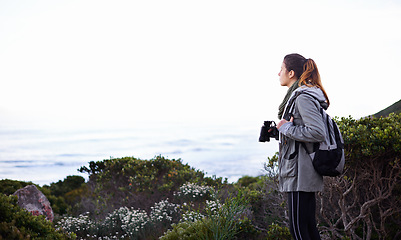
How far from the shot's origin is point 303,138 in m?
3.15

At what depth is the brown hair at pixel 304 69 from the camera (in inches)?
136

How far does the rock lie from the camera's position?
8.49 metres

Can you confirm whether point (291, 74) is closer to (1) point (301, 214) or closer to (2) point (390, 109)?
(1) point (301, 214)

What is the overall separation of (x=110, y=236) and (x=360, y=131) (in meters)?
5.53

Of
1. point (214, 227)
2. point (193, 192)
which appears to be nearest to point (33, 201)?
point (193, 192)

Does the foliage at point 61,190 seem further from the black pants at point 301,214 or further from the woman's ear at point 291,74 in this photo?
→ the woman's ear at point 291,74

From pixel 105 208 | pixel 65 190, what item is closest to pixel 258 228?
pixel 105 208

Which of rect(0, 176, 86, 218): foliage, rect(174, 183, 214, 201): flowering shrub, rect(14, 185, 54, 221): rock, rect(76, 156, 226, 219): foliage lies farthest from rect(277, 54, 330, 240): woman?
rect(0, 176, 86, 218): foliage

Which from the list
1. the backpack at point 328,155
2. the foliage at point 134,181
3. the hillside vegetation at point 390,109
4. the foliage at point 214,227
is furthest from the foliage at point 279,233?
the hillside vegetation at point 390,109

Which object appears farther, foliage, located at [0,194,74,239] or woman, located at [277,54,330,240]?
foliage, located at [0,194,74,239]

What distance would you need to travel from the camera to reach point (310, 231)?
329 cm

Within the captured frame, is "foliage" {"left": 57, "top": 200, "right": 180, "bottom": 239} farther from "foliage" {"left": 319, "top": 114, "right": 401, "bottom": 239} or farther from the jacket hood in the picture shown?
the jacket hood

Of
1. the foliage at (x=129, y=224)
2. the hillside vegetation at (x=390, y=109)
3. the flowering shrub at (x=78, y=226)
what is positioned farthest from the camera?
the hillside vegetation at (x=390, y=109)

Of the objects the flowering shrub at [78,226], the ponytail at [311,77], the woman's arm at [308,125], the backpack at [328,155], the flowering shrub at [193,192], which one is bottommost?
the flowering shrub at [78,226]
